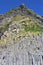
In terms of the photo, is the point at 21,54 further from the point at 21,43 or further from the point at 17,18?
the point at 17,18

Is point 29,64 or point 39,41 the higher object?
point 39,41

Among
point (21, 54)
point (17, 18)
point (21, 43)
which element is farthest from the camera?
point (17, 18)

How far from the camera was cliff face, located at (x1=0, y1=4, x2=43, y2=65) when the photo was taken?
51375mm

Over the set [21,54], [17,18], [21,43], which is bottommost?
[21,54]

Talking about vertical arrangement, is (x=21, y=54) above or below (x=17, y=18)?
below

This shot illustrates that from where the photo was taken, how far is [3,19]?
59.0m

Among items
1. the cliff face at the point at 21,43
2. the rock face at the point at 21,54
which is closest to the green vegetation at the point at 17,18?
the cliff face at the point at 21,43

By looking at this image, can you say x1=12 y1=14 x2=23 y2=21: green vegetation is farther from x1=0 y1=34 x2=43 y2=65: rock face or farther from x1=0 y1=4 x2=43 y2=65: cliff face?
x1=0 y1=34 x2=43 y2=65: rock face

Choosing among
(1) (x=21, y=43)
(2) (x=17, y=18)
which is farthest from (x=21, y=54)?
(2) (x=17, y=18)

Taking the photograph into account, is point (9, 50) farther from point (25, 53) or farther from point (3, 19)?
point (3, 19)

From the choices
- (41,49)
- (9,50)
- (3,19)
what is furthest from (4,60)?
(3,19)

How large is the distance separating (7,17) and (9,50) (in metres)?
8.82

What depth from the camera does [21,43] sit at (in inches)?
2045

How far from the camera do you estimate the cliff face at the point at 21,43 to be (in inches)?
2023
